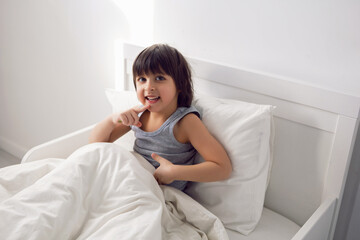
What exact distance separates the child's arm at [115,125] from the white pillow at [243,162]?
0.23 metres

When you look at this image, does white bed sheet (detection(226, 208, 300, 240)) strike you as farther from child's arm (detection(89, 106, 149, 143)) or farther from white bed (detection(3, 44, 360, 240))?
child's arm (detection(89, 106, 149, 143))

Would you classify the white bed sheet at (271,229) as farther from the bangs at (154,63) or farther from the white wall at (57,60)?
the white wall at (57,60)

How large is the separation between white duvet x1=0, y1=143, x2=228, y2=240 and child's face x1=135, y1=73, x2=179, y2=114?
0.17 m

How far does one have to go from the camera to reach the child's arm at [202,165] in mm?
1019

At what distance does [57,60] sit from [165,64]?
36.9 inches

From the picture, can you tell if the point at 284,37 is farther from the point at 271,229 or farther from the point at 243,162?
the point at 271,229

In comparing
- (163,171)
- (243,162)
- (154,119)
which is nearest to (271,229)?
(243,162)

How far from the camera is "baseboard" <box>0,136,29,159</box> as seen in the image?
7.16 ft

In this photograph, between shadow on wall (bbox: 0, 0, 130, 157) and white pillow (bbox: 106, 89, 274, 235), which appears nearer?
white pillow (bbox: 106, 89, 274, 235)

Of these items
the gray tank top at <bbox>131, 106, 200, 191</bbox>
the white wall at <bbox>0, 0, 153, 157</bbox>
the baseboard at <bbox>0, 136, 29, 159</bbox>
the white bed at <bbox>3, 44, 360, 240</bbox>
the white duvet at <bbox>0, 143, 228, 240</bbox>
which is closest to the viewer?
the white duvet at <bbox>0, 143, 228, 240</bbox>

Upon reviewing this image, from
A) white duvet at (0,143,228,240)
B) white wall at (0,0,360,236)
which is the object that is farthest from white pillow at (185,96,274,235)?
white wall at (0,0,360,236)

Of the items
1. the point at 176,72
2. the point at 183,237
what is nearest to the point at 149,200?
the point at 183,237

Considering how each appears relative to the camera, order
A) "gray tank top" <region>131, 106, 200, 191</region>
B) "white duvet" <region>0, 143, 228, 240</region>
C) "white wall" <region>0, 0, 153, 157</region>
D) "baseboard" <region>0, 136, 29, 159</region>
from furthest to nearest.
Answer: "baseboard" <region>0, 136, 29, 159</region>, "white wall" <region>0, 0, 153, 157</region>, "gray tank top" <region>131, 106, 200, 191</region>, "white duvet" <region>0, 143, 228, 240</region>

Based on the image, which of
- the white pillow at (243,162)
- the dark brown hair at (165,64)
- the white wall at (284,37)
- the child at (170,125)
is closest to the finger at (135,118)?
the child at (170,125)
